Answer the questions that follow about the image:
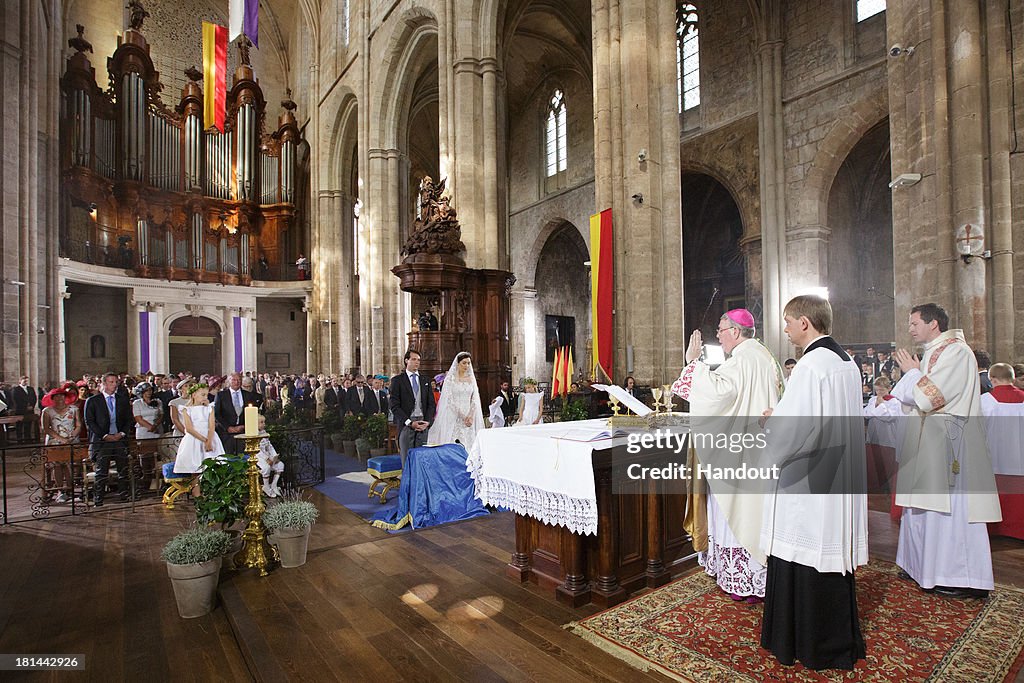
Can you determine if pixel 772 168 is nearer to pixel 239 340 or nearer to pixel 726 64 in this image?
pixel 726 64

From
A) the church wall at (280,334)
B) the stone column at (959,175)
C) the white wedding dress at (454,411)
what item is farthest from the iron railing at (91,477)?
the church wall at (280,334)

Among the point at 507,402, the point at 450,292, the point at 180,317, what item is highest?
the point at 180,317

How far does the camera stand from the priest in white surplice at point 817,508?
263cm

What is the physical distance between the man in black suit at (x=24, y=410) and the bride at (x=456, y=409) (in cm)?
991

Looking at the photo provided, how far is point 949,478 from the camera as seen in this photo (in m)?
3.55

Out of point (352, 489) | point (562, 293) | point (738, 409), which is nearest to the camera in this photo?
point (738, 409)

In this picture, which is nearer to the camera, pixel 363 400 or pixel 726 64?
pixel 363 400

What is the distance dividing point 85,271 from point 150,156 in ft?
18.0

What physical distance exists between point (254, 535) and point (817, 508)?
3.95 meters

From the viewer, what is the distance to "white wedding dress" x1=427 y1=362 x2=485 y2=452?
21.5 ft

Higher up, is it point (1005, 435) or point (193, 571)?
point (1005, 435)

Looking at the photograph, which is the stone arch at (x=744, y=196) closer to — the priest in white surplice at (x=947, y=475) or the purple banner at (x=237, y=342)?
the priest in white surplice at (x=947, y=475)

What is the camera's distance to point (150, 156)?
21.8 m

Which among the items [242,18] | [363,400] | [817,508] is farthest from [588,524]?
[242,18]
